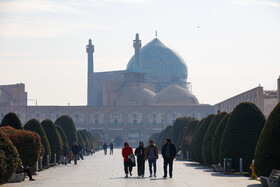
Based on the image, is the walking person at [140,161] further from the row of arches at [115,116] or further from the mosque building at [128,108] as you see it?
the row of arches at [115,116]

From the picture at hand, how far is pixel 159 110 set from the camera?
115 meters

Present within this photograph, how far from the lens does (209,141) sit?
29.1 m

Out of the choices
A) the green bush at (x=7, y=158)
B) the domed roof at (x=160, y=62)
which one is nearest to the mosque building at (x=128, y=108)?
the domed roof at (x=160, y=62)

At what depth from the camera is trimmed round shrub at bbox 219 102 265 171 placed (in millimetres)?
23766

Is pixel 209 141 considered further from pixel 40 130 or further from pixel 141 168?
pixel 40 130

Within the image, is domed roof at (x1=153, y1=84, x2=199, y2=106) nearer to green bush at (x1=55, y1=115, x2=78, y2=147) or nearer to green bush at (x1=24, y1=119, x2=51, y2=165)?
green bush at (x1=55, y1=115, x2=78, y2=147)

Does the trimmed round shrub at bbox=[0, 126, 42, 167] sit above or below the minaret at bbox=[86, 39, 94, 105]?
below

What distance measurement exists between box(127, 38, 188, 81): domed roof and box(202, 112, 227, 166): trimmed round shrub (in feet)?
326

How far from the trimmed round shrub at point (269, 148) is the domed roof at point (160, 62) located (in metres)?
112

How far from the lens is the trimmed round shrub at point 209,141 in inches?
1145

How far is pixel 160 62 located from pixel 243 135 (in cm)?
10771

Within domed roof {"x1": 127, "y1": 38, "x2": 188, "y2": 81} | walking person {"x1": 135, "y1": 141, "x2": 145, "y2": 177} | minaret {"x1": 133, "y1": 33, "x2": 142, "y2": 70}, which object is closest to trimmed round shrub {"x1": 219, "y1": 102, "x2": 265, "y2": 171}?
walking person {"x1": 135, "y1": 141, "x2": 145, "y2": 177}

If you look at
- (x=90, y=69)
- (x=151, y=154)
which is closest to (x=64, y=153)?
(x=151, y=154)

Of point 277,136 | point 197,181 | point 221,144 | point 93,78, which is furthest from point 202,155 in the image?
point 93,78
